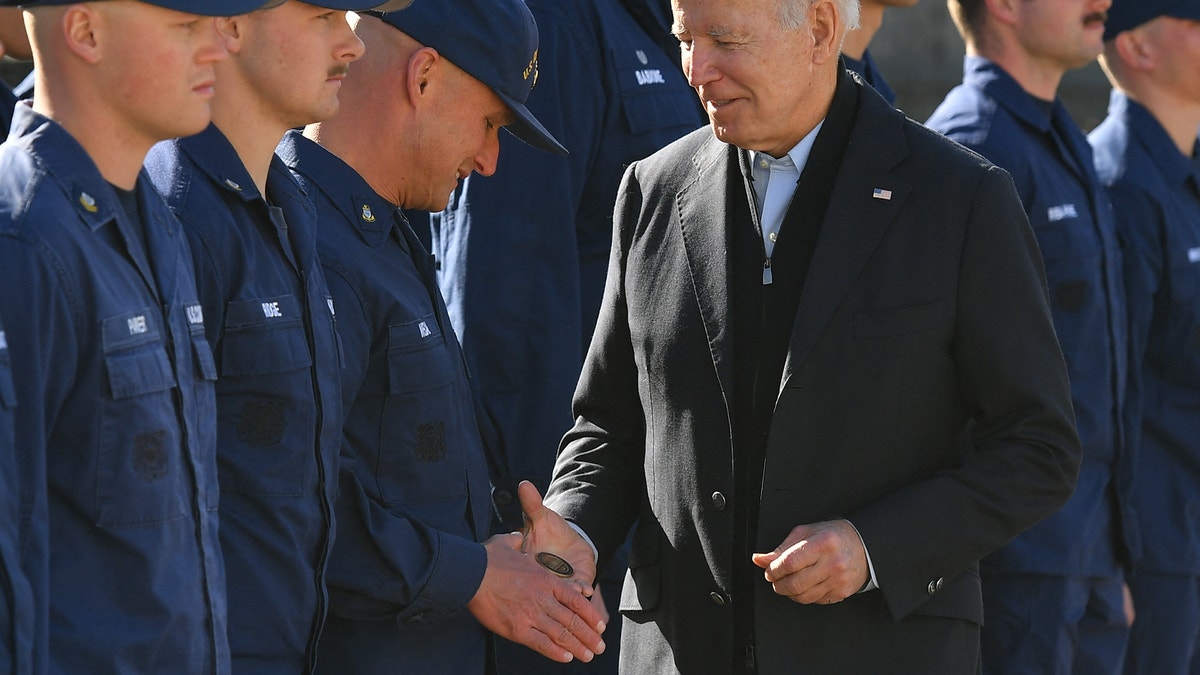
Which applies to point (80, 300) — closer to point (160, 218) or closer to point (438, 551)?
point (160, 218)

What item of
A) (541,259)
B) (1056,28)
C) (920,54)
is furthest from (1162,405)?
(920,54)

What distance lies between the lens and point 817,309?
2818 millimetres

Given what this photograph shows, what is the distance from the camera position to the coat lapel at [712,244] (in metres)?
2.93

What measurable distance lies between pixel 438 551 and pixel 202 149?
0.76 metres

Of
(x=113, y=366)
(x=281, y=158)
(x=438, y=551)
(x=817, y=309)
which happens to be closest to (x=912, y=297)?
(x=817, y=309)

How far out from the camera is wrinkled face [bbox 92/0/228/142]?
2.08m

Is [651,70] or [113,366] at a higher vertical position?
[651,70]

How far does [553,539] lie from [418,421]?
0.44 meters

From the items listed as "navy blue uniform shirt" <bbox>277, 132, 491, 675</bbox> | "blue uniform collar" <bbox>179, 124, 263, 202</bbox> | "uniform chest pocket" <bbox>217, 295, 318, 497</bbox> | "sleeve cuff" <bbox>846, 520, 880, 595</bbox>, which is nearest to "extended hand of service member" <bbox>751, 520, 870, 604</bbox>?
"sleeve cuff" <bbox>846, 520, 880, 595</bbox>

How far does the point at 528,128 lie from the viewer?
10.4ft

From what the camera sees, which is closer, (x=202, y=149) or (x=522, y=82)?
(x=202, y=149)

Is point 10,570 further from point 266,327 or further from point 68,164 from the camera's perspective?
point 266,327

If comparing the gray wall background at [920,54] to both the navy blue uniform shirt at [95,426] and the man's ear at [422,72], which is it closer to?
the man's ear at [422,72]

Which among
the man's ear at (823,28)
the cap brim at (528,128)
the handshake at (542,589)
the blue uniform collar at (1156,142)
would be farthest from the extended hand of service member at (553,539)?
the blue uniform collar at (1156,142)
